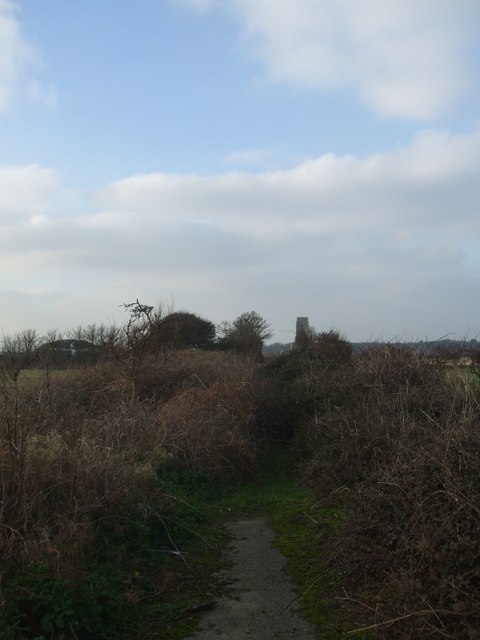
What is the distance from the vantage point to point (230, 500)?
1122 centimetres

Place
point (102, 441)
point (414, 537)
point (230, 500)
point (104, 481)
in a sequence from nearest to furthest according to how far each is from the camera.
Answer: point (414, 537) → point (104, 481) → point (102, 441) → point (230, 500)

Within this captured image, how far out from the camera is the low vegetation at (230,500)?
5.04 meters

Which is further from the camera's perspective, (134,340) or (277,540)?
(134,340)

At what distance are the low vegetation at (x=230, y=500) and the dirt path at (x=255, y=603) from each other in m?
0.21

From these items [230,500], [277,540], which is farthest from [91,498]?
[230,500]

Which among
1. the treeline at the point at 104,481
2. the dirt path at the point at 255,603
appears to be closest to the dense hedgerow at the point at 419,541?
the dirt path at the point at 255,603

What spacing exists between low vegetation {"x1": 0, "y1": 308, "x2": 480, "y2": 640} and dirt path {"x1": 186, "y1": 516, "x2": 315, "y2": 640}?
21cm

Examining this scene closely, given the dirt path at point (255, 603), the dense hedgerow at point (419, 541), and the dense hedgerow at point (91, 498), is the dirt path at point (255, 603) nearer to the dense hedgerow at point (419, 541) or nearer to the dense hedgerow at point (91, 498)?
Result: the dense hedgerow at point (419, 541)

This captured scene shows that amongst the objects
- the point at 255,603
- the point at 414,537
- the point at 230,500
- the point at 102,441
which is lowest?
the point at 230,500

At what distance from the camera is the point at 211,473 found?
39.3 feet

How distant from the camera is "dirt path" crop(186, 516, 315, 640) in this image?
536cm

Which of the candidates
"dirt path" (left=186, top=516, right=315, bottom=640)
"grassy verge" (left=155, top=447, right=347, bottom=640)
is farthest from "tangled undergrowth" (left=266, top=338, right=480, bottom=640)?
"dirt path" (left=186, top=516, right=315, bottom=640)

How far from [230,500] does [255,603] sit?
205 inches

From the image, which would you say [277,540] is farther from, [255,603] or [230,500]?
[230,500]
